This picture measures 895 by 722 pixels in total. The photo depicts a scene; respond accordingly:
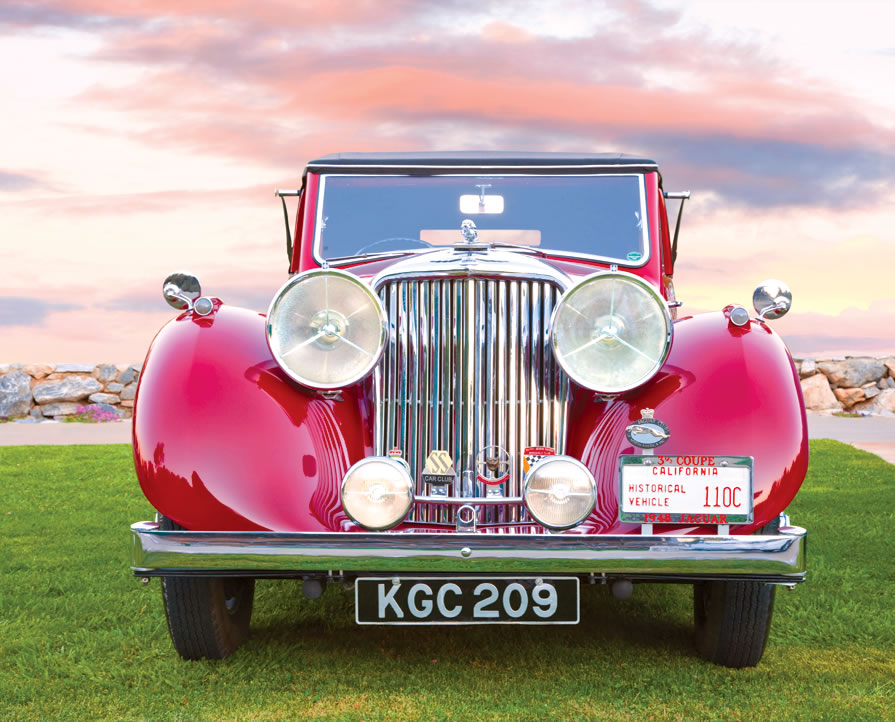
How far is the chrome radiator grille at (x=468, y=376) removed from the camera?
12.1 feet

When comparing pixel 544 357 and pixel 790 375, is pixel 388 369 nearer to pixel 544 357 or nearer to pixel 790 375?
pixel 544 357

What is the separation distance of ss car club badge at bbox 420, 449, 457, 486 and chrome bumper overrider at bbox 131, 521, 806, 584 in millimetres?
332

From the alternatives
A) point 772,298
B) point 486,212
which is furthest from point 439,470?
point 486,212

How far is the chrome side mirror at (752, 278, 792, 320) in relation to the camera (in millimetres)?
3898

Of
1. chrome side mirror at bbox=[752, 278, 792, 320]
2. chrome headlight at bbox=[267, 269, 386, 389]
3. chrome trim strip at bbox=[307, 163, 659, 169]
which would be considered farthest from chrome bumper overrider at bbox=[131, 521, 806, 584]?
chrome trim strip at bbox=[307, 163, 659, 169]

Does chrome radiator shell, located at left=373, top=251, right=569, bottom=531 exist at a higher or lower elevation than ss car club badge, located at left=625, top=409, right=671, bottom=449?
higher

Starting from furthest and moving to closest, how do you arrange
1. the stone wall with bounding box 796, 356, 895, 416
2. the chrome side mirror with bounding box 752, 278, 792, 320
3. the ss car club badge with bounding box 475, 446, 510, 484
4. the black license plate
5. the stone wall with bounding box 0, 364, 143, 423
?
the stone wall with bounding box 796, 356, 895, 416, the stone wall with bounding box 0, 364, 143, 423, the chrome side mirror with bounding box 752, 278, 792, 320, the ss car club badge with bounding box 475, 446, 510, 484, the black license plate

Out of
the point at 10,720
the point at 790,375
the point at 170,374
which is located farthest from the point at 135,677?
the point at 790,375

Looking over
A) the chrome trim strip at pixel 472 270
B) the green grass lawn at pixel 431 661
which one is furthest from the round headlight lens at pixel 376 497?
the chrome trim strip at pixel 472 270

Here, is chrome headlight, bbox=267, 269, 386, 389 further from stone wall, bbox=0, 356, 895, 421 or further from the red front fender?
stone wall, bbox=0, 356, 895, 421

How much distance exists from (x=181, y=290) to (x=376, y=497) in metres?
1.17

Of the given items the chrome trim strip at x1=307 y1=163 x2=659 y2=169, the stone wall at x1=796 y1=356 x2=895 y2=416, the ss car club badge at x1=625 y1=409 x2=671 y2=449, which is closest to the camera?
the ss car club badge at x1=625 y1=409 x2=671 y2=449

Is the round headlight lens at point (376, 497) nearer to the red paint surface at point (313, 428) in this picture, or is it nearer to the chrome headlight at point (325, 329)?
the red paint surface at point (313, 428)

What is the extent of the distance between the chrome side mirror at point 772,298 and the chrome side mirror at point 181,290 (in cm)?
206
